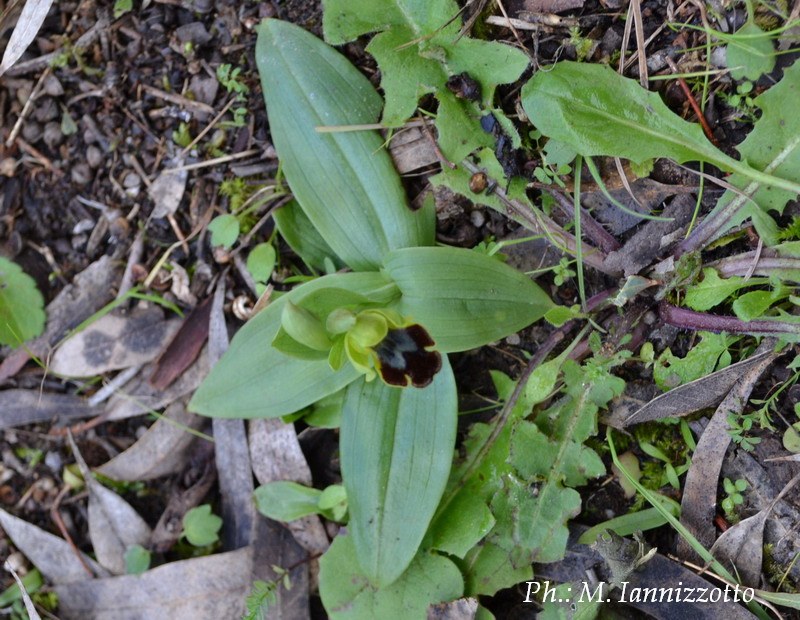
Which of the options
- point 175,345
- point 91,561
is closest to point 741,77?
point 175,345

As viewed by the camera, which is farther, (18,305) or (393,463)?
(18,305)

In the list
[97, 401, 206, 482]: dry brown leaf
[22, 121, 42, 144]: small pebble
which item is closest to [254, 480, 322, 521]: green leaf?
[97, 401, 206, 482]: dry brown leaf

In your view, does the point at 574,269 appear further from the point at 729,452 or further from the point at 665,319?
the point at 729,452

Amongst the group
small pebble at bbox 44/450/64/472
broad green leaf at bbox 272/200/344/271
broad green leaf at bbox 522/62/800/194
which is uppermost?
broad green leaf at bbox 522/62/800/194

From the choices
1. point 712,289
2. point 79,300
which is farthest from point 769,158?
point 79,300

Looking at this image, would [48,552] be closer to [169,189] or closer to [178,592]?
[178,592]

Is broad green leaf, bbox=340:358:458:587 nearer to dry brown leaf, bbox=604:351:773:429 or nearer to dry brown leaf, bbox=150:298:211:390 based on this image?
dry brown leaf, bbox=604:351:773:429
